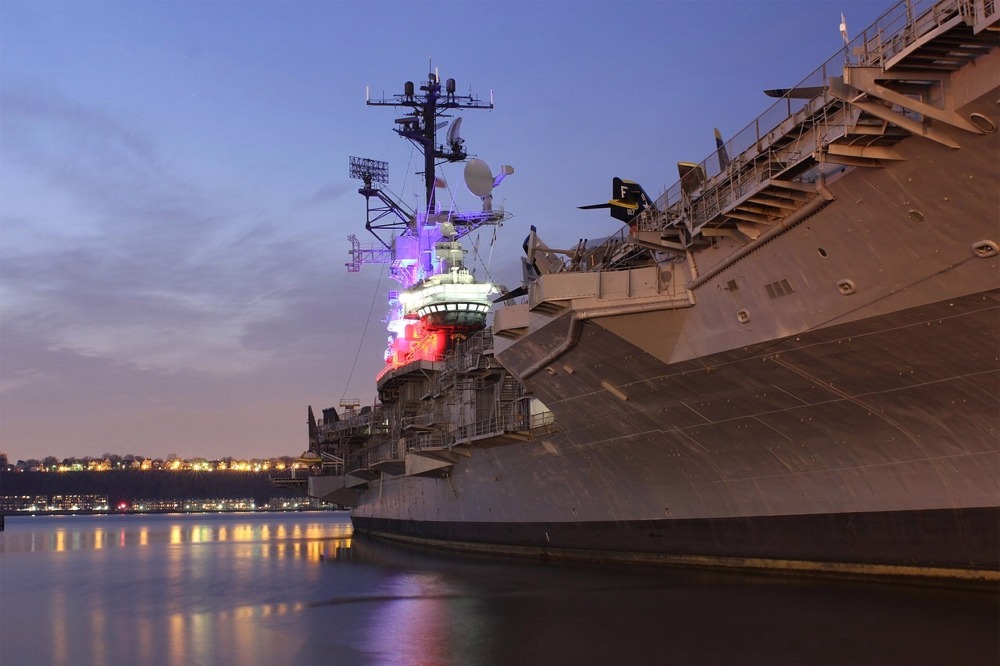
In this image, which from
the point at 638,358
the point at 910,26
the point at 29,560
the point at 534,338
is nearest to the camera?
the point at 910,26

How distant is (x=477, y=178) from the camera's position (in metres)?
24.9

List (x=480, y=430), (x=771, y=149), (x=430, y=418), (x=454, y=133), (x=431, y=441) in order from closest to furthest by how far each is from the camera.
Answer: (x=771, y=149)
(x=480, y=430)
(x=431, y=441)
(x=430, y=418)
(x=454, y=133)

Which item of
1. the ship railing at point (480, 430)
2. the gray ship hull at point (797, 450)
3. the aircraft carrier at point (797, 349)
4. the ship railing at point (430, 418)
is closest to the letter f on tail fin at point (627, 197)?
the aircraft carrier at point (797, 349)

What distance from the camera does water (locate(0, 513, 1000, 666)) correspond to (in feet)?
31.4

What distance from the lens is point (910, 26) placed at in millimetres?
8344

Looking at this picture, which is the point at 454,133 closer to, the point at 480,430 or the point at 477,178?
the point at 477,178

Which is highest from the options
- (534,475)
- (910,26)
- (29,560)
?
(910,26)

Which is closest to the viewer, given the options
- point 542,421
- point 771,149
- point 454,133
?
point 771,149

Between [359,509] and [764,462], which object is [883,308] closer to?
[764,462]

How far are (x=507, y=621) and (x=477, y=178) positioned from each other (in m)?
15.2

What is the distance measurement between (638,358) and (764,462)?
2.58m

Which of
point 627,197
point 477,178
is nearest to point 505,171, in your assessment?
point 477,178

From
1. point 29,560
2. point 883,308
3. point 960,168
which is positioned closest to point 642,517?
point 883,308

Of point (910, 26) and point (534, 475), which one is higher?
point (910, 26)
